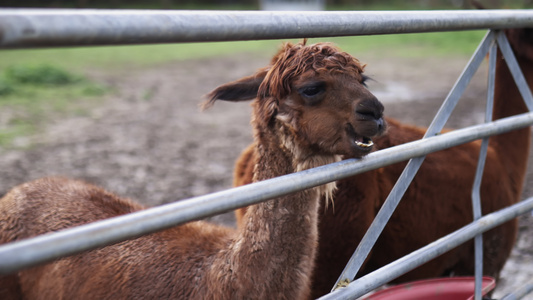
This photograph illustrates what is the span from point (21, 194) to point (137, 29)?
1877 millimetres

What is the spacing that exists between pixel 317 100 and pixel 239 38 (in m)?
0.71

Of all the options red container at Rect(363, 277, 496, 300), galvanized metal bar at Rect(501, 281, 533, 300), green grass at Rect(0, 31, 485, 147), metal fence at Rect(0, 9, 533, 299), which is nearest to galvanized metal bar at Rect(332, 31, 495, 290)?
metal fence at Rect(0, 9, 533, 299)

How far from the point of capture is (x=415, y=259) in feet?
6.55

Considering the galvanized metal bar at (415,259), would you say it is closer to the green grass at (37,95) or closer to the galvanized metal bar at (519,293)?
the galvanized metal bar at (519,293)

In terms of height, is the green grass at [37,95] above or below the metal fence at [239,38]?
below

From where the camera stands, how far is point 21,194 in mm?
2619

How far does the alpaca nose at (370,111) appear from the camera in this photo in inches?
74.0

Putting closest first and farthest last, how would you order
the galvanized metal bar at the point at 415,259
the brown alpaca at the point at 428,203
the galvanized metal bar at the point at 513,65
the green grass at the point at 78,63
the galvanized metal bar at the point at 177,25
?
the galvanized metal bar at the point at 177,25 < the galvanized metal bar at the point at 415,259 < the galvanized metal bar at the point at 513,65 < the brown alpaca at the point at 428,203 < the green grass at the point at 78,63

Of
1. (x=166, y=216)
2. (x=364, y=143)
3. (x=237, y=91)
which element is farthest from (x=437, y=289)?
(x=166, y=216)

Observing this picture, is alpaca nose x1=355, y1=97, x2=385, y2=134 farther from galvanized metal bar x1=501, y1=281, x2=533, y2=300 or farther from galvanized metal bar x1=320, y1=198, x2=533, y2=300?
galvanized metal bar x1=501, y1=281, x2=533, y2=300

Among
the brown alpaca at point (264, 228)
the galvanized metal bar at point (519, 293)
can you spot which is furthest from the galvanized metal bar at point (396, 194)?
the galvanized metal bar at point (519, 293)

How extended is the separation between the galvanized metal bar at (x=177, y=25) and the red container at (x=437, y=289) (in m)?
1.35

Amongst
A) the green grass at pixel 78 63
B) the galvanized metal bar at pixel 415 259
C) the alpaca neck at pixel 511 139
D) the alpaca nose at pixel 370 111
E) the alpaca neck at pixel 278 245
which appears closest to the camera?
the galvanized metal bar at pixel 415 259

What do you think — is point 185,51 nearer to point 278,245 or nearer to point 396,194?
point 278,245
